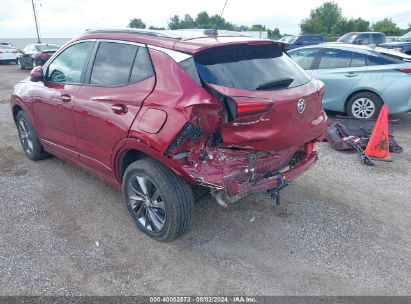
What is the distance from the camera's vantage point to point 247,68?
2.98 m

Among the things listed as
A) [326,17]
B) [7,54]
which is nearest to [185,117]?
[7,54]

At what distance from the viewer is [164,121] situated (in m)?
2.81

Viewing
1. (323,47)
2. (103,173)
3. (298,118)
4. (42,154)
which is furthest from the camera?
(323,47)

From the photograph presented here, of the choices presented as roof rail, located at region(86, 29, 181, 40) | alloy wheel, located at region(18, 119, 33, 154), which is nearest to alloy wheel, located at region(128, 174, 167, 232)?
roof rail, located at region(86, 29, 181, 40)

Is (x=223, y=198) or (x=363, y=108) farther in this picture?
(x=363, y=108)

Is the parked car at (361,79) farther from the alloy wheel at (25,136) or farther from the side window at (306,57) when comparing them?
the alloy wheel at (25,136)

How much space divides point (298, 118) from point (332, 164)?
8.14 ft

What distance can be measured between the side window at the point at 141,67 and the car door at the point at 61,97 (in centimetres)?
80

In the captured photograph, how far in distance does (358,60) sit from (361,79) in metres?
0.48

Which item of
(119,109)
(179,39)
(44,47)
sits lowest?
(44,47)

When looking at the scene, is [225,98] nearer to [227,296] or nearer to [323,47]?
[227,296]

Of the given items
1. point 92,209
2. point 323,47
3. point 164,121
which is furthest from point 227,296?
point 323,47

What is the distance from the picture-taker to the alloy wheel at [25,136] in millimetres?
5050

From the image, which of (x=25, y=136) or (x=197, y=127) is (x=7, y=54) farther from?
(x=197, y=127)
